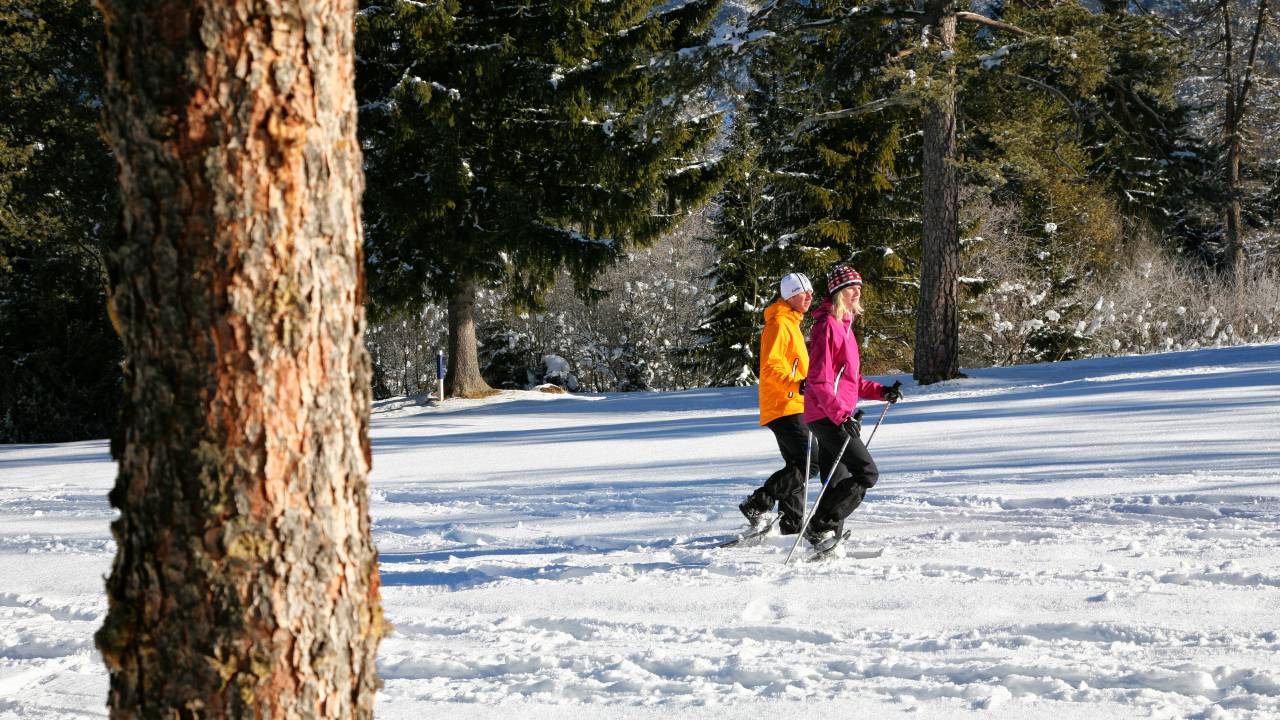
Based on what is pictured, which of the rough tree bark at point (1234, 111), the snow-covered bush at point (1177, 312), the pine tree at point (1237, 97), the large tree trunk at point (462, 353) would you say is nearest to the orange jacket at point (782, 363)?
the large tree trunk at point (462, 353)

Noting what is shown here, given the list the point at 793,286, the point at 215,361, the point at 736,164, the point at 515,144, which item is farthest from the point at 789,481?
the point at 515,144

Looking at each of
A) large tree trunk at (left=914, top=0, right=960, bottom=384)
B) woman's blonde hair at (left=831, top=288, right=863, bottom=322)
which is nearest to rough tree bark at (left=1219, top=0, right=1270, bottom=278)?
large tree trunk at (left=914, top=0, right=960, bottom=384)

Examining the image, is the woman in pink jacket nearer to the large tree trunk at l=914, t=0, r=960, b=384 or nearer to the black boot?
the black boot

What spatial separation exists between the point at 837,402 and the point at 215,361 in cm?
476

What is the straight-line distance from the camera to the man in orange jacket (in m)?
6.76

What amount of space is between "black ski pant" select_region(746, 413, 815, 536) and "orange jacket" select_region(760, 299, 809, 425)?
90 mm

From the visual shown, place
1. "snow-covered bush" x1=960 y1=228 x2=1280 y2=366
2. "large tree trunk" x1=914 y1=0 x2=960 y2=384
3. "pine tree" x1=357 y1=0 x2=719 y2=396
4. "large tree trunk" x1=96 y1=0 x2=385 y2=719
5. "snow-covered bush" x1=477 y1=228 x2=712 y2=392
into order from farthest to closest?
1. "snow-covered bush" x1=477 y1=228 x2=712 y2=392
2. "snow-covered bush" x1=960 y1=228 x2=1280 y2=366
3. "pine tree" x1=357 y1=0 x2=719 y2=396
4. "large tree trunk" x1=914 y1=0 x2=960 y2=384
5. "large tree trunk" x1=96 y1=0 x2=385 y2=719

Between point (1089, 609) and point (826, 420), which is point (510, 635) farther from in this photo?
point (1089, 609)

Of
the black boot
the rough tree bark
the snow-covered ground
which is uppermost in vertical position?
the rough tree bark

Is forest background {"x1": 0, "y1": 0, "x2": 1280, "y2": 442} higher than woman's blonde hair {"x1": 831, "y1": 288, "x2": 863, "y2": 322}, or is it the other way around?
forest background {"x1": 0, "y1": 0, "x2": 1280, "y2": 442}

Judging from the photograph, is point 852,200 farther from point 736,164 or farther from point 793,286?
point 793,286

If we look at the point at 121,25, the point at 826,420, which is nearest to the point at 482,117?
the point at 826,420

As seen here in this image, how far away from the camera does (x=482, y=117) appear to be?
63.9 ft

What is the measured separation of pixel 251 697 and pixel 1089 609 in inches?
168
